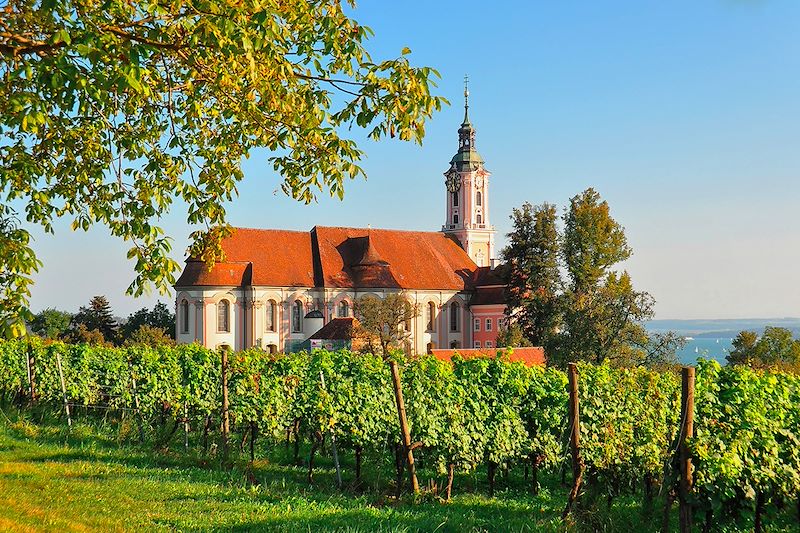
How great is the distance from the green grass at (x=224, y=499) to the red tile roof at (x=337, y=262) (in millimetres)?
50786

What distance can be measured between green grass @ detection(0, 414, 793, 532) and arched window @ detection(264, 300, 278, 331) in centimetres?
5158

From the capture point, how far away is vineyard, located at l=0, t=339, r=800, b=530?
911 centimetres

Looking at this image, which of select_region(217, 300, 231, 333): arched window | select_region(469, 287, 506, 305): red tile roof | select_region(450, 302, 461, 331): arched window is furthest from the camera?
select_region(450, 302, 461, 331): arched window

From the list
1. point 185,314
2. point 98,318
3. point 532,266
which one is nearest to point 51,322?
point 98,318

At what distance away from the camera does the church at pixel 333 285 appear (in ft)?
209

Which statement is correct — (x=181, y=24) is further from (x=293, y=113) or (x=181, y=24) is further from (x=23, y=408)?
(x=23, y=408)

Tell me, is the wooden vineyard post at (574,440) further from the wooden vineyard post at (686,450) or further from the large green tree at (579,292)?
the large green tree at (579,292)

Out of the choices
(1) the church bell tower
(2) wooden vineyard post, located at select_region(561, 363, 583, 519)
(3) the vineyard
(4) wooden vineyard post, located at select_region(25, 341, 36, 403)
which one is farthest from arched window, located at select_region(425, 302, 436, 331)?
(2) wooden vineyard post, located at select_region(561, 363, 583, 519)

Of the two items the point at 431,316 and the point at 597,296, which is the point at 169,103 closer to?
the point at 597,296

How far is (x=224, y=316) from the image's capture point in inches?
2520

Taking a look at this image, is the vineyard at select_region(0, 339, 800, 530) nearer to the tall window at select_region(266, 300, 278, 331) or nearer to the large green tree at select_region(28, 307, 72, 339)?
the tall window at select_region(266, 300, 278, 331)

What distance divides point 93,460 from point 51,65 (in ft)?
24.4

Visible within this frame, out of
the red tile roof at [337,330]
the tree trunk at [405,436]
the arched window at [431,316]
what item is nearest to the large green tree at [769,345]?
the arched window at [431,316]

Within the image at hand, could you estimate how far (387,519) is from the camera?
8.45 metres
